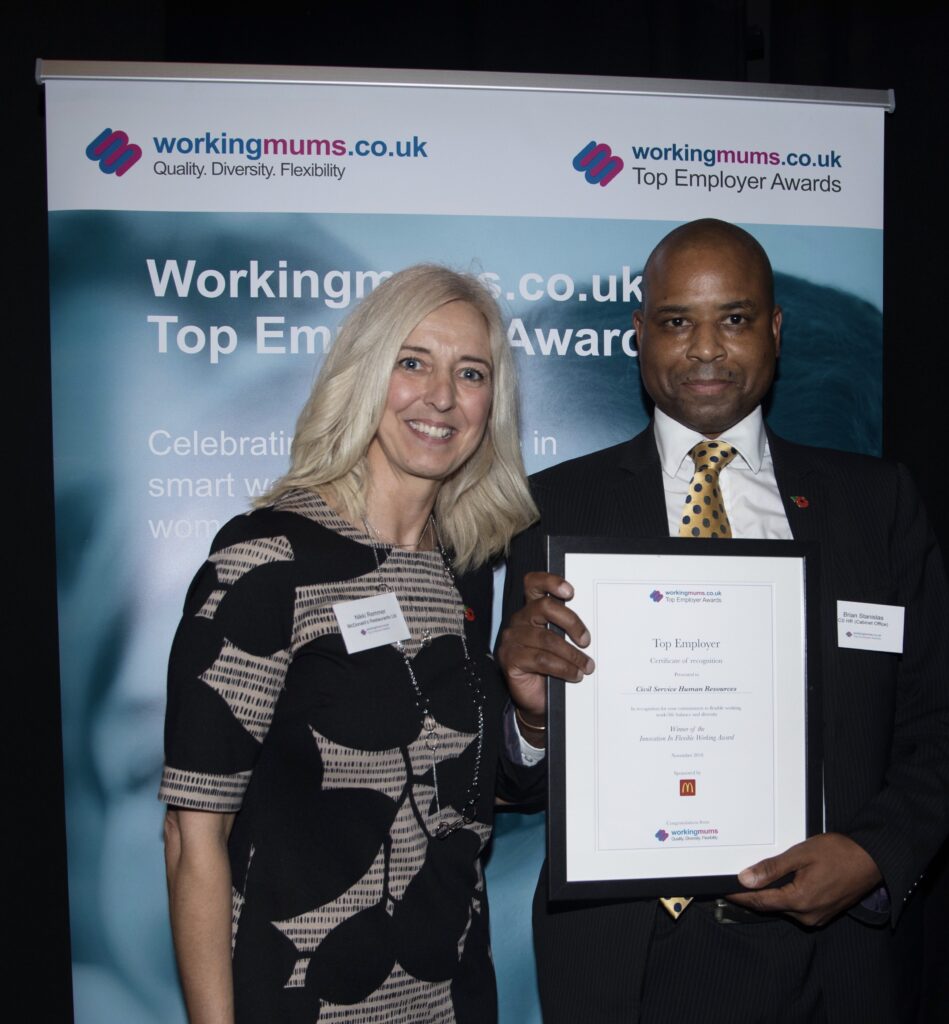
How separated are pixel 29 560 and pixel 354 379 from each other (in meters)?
1.80

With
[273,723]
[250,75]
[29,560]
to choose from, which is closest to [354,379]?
[273,723]

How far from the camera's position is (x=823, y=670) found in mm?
1788

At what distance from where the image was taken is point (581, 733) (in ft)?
5.35

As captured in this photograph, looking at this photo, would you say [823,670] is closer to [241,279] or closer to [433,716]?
[433,716]

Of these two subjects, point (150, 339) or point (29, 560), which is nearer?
point (150, 339)

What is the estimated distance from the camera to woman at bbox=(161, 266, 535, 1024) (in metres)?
1.63

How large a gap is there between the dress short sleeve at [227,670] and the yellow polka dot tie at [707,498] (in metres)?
0.80

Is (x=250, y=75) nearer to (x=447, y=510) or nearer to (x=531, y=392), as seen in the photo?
(x=531, y=392)

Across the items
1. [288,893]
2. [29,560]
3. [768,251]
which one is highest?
[768,251]

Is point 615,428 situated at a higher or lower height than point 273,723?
higher

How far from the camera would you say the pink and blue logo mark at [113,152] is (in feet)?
8.46

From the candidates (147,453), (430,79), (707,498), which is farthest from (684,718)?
(430,79)

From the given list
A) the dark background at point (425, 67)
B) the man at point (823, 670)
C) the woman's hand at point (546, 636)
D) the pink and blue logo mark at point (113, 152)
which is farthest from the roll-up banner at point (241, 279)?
the woman's hand at point (546, 636)

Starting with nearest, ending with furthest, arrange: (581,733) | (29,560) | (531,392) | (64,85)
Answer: (581,733) → (64,85) → (531,392) → (29,560)
